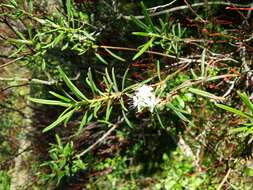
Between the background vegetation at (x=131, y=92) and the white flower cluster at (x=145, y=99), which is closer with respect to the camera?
the white flower cluster at (x=145, y=99)

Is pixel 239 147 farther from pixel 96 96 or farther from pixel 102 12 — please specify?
pixel 102 12

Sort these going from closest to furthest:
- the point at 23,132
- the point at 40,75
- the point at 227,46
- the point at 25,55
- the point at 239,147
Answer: the point at 239,147 → the point at 25,55 → the point at 227,46 → the point at 40,75 → the point at 23,132

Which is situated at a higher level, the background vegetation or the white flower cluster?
the white flower cluster

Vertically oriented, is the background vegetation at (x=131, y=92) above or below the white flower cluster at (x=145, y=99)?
below

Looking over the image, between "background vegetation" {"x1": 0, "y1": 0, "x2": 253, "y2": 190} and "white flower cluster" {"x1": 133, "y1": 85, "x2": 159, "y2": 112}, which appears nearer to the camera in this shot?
"white flower cluster" {"x1": 133, "y1": 85, "x2": 159, "y2": 112}

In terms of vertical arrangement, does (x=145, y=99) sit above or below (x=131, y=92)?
above

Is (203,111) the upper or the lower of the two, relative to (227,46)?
lower

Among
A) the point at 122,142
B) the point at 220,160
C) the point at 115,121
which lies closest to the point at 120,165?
the point at 122,142

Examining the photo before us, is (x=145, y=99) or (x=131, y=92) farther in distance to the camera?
(x=131, y=92)
